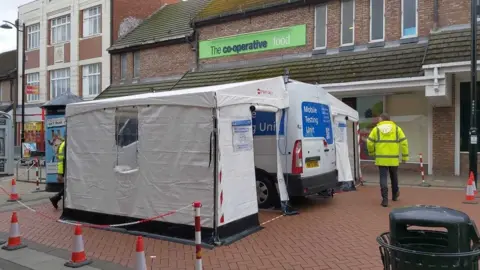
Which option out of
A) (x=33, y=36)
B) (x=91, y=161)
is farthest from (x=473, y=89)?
(x=33, y=36)

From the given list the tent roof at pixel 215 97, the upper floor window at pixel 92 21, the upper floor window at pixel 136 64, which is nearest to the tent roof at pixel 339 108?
the tent roof at pixel 215 97

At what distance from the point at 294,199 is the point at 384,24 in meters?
8.56

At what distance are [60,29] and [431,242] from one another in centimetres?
3204

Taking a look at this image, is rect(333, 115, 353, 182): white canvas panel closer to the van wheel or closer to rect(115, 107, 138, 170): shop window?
the van wheel

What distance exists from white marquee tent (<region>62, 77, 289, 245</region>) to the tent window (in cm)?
2

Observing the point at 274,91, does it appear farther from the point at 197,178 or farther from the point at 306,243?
the point at 306,243

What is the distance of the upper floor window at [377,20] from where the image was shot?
15.1 m

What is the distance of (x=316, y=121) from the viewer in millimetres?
8641

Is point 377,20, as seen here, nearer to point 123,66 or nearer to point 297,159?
point 297,159

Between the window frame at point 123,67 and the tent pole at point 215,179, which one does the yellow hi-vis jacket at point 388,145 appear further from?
the window frame at point 123,67

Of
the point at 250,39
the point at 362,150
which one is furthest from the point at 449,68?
the point at 250,39

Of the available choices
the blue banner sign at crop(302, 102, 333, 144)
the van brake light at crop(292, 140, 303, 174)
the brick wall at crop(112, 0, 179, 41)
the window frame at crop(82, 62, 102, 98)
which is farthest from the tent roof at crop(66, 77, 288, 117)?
the brick wall at crop(112, 0, 179, 41)

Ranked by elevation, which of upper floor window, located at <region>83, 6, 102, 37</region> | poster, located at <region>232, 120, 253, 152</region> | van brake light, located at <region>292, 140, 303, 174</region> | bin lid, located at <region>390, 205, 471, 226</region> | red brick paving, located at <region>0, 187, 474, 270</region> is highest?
upper floor window, located at <region>83, 6, 102, 37</region>

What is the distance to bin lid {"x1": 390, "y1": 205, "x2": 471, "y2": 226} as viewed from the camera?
309cm
